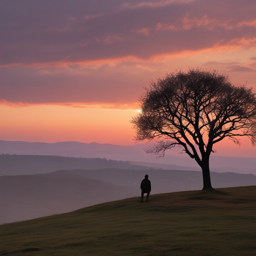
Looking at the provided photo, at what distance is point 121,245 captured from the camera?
634 inches

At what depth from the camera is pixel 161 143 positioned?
163ft

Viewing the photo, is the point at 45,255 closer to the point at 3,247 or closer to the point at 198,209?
the point at 3,247

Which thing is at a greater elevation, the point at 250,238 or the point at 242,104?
the point at 242,104

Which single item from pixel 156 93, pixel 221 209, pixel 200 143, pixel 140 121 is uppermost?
pixel 156 93

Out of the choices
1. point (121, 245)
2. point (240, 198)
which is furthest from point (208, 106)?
point (121, 245)

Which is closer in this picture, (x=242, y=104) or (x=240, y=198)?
(x=240, y=198)

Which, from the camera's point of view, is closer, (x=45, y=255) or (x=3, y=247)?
(x=45, y=255)

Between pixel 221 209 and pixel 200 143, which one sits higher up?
pixel 200 143

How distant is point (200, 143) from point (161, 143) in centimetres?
615

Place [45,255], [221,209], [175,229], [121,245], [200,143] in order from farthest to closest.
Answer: [200,143]
[221,209]
[175,229]
[121,245]
[45,255]

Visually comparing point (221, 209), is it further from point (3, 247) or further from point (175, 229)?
point (3, 247)

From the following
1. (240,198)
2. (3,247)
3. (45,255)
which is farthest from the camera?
(240,198)

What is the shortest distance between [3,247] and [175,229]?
406 inches

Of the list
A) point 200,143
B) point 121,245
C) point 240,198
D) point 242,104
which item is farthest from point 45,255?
point 242,104
